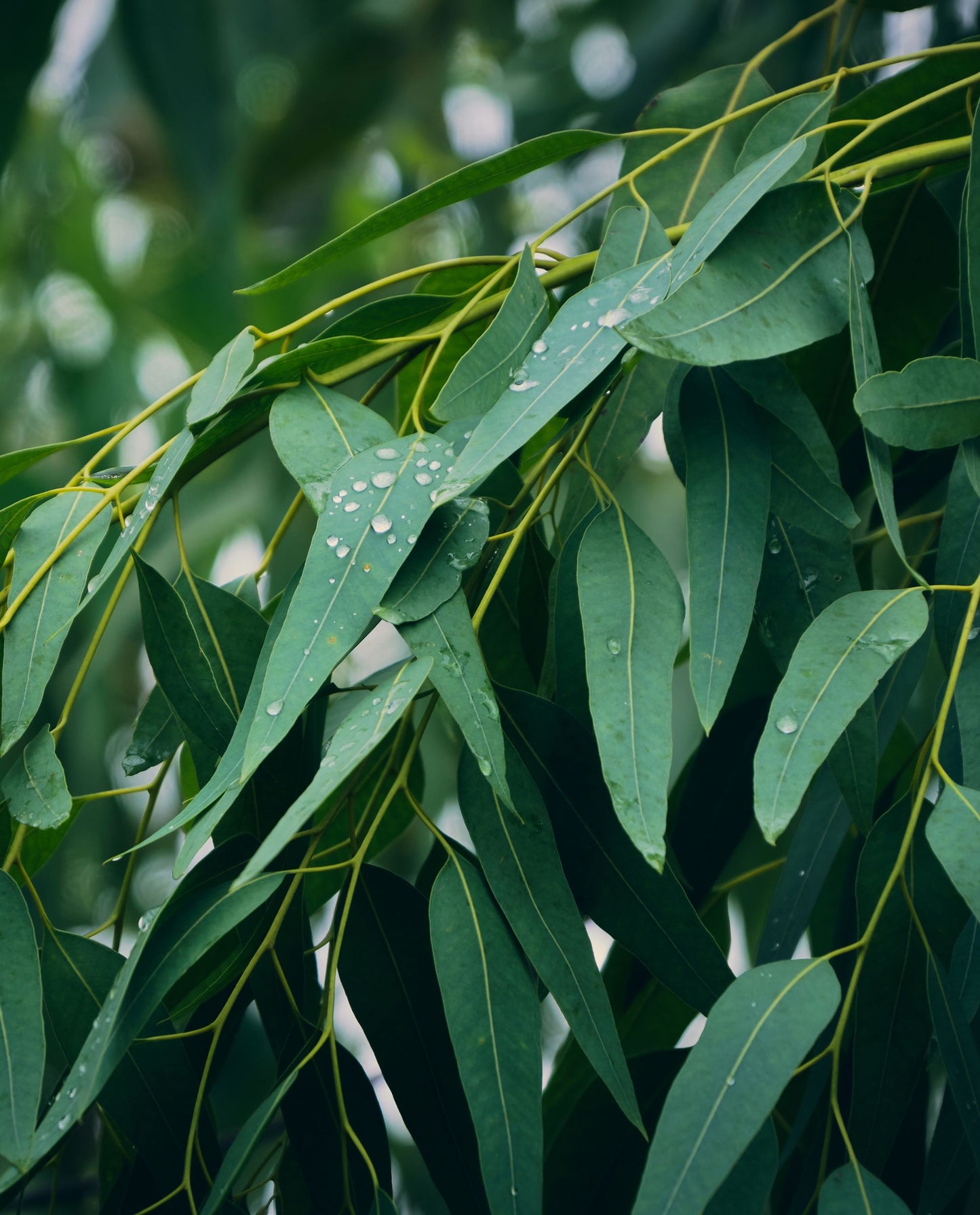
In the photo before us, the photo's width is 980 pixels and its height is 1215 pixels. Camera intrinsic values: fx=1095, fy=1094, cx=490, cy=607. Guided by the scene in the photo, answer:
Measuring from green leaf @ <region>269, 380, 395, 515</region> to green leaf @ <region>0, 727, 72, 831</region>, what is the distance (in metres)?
0.15

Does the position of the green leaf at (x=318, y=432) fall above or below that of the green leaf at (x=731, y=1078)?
above

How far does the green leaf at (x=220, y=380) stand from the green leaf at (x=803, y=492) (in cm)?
22

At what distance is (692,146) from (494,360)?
26 centimetres

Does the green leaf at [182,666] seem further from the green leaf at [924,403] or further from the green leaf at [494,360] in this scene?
the green leaf at [924,403]

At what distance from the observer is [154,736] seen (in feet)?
1.77

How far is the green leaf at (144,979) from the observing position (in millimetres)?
372

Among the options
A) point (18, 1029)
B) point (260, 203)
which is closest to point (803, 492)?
point (18, 1029)

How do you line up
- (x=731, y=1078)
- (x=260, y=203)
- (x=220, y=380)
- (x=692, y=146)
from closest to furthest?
(x=731, y=1078) → (x=220, y=380) → (x=692, y=146) → (x=260, y=203)

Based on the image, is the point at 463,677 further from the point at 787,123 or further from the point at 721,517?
the point at 787,123

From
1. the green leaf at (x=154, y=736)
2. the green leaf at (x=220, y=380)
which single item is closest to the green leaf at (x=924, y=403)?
the green leaf at (x=220, y=380)

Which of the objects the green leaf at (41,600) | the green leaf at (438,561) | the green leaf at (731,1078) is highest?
the green leaf at (41,600)

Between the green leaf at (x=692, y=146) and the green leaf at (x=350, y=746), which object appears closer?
the green leaf at (x=350, y=746)

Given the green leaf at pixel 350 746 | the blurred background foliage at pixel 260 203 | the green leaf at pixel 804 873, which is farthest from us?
the blurred background foliage at pixel 260 203

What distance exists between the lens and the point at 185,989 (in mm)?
530
